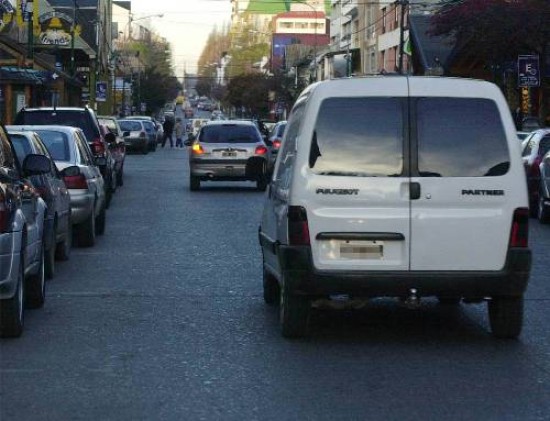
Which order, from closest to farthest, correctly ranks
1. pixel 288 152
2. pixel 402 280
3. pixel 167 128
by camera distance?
pixel 402 280 < pixel 288 152 < pixel 167 128

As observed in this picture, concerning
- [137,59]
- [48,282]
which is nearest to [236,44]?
[137,59]

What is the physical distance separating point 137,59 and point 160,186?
11943 cm

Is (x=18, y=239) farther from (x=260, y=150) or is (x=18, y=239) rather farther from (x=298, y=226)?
(x=260, y=150)

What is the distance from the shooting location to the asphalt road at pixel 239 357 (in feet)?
23.2

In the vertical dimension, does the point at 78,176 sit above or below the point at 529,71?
below

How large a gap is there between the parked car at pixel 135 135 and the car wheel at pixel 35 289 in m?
43.2

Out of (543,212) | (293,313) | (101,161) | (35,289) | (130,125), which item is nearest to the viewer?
(293,313)

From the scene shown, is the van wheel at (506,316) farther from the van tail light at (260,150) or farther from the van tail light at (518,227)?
the van tail light at (260,150)

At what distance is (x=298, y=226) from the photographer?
8.76 metres

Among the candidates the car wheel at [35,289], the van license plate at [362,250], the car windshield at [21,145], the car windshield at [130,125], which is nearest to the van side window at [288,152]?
the van license plate at [362,250]

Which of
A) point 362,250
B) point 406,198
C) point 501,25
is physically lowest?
point 362,250

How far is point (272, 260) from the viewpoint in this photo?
392 inches

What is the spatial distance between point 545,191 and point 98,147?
7.91 meters

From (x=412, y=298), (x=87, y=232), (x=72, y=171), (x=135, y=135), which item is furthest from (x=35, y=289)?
(x=135, y=135)
